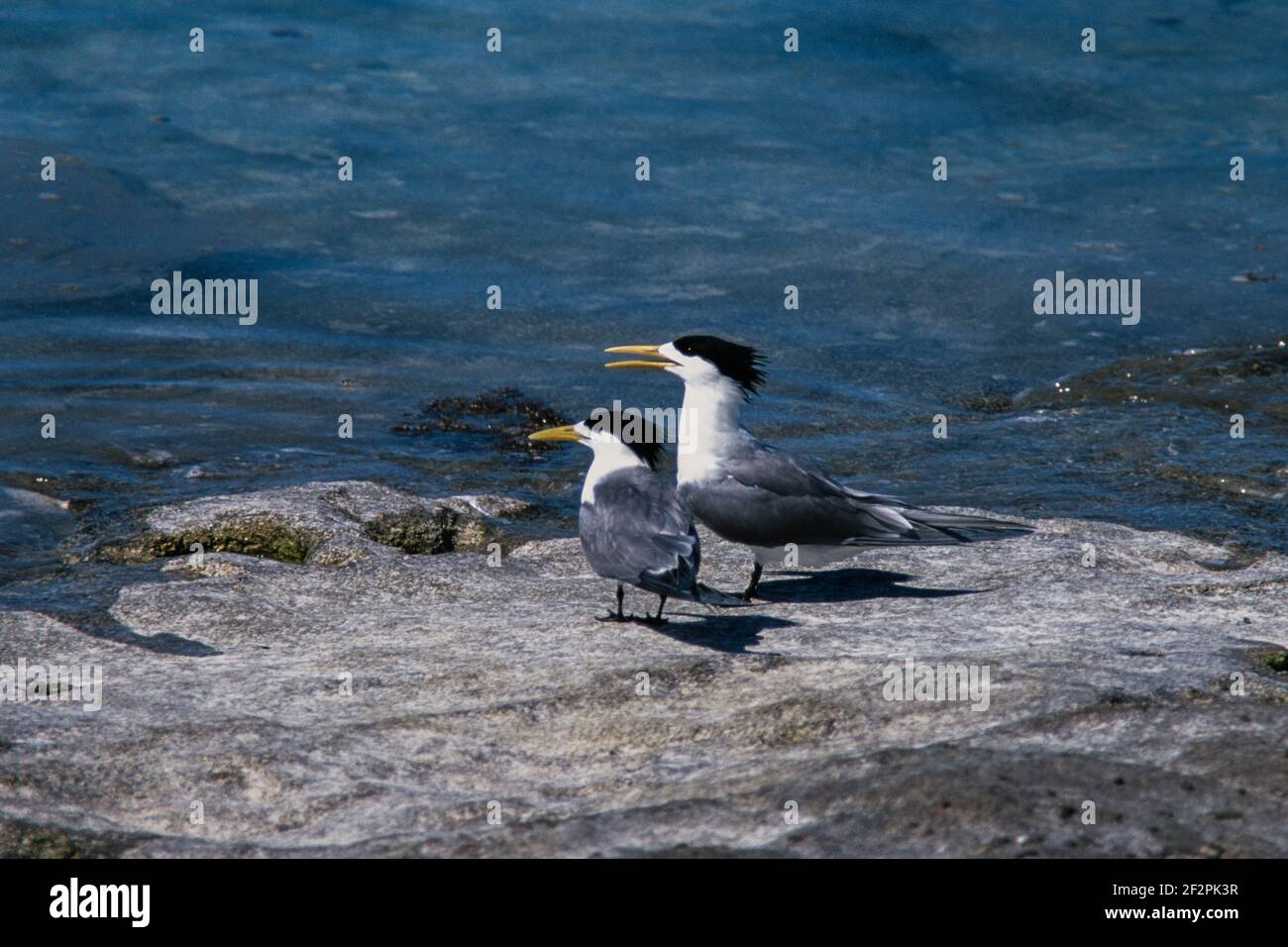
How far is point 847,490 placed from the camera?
21.5 feet

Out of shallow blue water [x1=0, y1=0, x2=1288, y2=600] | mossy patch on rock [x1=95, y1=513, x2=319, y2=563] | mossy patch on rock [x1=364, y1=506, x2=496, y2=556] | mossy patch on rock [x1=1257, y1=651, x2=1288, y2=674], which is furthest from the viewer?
shallow blue water [x1=0, y1=0, x2=1288, y2=600]

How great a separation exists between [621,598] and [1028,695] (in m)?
1.78

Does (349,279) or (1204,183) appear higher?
(1204,183)

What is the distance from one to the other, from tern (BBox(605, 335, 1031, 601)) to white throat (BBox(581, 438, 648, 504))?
284 millimetres

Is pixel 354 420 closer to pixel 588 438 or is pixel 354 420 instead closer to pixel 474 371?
pixel 474 371

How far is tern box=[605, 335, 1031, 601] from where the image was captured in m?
6.41

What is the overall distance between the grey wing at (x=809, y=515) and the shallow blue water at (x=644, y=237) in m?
1.62

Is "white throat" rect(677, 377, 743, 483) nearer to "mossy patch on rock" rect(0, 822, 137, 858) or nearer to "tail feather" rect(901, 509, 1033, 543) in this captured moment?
"tail feather" rect(901, 509, 1033, 543)

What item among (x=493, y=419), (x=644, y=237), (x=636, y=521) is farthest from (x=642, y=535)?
(x=644, y=237)

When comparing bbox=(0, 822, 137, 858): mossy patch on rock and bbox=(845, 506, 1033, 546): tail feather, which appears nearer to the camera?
bbox=(0, 822, 137, 858): mossy patch on rock

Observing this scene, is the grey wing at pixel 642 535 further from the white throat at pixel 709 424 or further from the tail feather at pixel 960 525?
the tail feather at pixel 960 525

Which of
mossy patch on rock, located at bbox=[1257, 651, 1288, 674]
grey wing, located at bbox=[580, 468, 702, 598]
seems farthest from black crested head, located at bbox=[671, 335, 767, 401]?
mossy patch on rock, located at bbox=[1257, 651, 1288, 674]

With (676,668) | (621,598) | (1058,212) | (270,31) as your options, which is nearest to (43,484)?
(621,598)

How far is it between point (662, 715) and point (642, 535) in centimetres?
107
